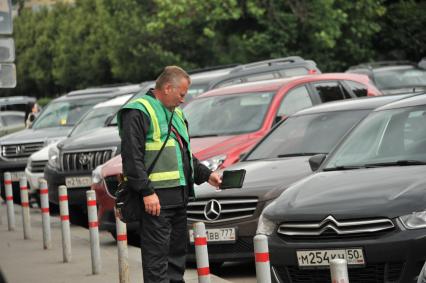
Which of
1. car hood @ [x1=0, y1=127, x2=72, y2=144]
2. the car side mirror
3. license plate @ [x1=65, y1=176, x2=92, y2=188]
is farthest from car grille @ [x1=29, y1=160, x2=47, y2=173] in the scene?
the car side mirror

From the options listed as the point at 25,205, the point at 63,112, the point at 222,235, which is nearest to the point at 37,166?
the point at 63,112

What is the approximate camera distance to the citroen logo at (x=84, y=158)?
57.1ft

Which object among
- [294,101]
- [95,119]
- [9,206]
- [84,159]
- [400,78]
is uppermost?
[400,78]

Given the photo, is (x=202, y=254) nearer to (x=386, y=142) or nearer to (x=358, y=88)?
(x=386, y=142)

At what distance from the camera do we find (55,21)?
85.4 m

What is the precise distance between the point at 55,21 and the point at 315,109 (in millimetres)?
74233

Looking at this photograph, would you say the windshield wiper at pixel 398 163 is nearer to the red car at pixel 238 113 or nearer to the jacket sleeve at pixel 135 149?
the jacket sleeve at pixel 135 149

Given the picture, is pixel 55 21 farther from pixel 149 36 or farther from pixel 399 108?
pixel 399 108

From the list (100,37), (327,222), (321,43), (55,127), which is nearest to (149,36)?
(321,43)

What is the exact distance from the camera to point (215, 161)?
12.9 m

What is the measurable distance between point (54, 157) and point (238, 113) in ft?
16.1

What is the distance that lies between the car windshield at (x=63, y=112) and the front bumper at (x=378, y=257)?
49.8ft

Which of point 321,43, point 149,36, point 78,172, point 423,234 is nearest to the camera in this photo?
point 423,234

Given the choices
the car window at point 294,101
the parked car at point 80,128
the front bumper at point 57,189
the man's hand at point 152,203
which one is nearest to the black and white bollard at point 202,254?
the man's hand at point 152,203
